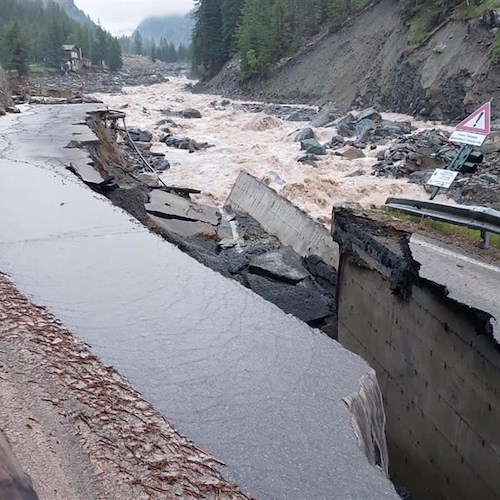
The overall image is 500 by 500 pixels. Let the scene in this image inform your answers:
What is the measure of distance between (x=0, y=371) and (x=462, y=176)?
597 inches

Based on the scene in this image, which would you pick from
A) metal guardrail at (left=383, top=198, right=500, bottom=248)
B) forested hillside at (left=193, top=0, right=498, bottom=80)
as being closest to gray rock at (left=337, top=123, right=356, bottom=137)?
forested hillside at (left=193, top=0, right=498, bottom=80)

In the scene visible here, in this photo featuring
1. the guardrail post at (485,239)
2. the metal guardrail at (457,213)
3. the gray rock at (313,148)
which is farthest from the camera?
the gray rock at (313,148)

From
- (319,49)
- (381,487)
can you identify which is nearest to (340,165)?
(381,487)

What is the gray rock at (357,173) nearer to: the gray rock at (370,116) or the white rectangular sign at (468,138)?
the gray rock at (370,116)

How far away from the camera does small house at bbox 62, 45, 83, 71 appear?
3487 inches

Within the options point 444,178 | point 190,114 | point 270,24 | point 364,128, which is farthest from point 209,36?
point 444,178

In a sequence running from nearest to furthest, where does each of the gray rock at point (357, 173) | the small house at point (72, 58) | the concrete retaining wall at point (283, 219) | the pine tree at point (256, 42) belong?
the concrete retaining wall at point (283, 219) < the gray rock at point (357, 173) < the pine tree at point (256, 42) < the small house at point (72, 58)

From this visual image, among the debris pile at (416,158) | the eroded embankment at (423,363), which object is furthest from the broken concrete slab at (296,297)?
the debris pile at (416,158)

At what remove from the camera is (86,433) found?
206 cm

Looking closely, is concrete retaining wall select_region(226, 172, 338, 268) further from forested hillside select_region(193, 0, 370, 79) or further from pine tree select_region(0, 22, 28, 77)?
forested hillside select_region(193, 0, 370, 79)

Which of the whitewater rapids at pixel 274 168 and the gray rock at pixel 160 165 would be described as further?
the gray rock at pixel 160 165

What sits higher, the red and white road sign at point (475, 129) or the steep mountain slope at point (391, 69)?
the steep mountain slope at point (391, 69)

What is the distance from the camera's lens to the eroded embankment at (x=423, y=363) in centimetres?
421

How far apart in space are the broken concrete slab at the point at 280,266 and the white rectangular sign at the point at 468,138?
2886 mm
